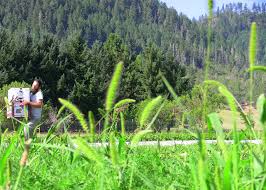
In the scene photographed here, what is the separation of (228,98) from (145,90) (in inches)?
2322

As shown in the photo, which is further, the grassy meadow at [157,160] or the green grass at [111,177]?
the green grass at [111,177]

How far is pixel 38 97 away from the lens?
961 centimetres

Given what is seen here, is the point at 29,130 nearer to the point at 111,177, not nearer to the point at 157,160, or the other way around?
the point at 157,160

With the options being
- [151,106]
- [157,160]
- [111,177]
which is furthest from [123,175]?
[157,160]

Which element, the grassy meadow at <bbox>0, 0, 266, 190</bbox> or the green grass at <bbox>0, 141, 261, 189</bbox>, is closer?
the grassy meadow at <bbox>0, 0, 266, 190</bbox>

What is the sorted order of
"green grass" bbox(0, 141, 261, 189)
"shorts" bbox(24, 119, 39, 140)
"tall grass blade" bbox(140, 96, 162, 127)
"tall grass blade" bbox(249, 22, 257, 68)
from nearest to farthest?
1. "tall grass blade" bbox(249, 22, 257, 68)
2. "tall grass blade" bbox(140, 96, 162, 127)
3. "green grass" bbox(0, 141, 261, 189)
4. "shorts" bbox(24, 119, 39, 140)

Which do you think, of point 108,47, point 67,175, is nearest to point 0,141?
point 67,175

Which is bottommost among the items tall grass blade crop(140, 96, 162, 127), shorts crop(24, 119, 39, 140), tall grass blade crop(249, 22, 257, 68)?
shorts crop(24, 119, 39, 140)

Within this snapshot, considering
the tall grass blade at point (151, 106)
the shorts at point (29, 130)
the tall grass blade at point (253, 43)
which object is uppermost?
the tall grass blade at point (253, 43)

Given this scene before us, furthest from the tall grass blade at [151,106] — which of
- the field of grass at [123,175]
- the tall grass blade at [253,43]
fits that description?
the tall grass blade at [253,43]

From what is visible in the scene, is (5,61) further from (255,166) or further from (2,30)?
(255,166)

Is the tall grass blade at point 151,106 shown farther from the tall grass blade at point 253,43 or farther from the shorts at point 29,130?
the shorts at point 29,130

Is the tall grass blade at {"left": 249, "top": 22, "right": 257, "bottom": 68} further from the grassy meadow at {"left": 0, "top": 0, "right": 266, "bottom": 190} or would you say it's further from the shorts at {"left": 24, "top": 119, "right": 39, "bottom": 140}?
the shorts at {"left": 24, "top": 119, "right": 39, "bottom": 140}

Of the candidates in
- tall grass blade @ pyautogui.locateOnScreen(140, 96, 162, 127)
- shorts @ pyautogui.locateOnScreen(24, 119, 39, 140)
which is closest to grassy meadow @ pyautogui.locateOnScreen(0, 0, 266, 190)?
tall grass blade @ pyautogui.locateOnScreen(140, 96, 162, 127)
